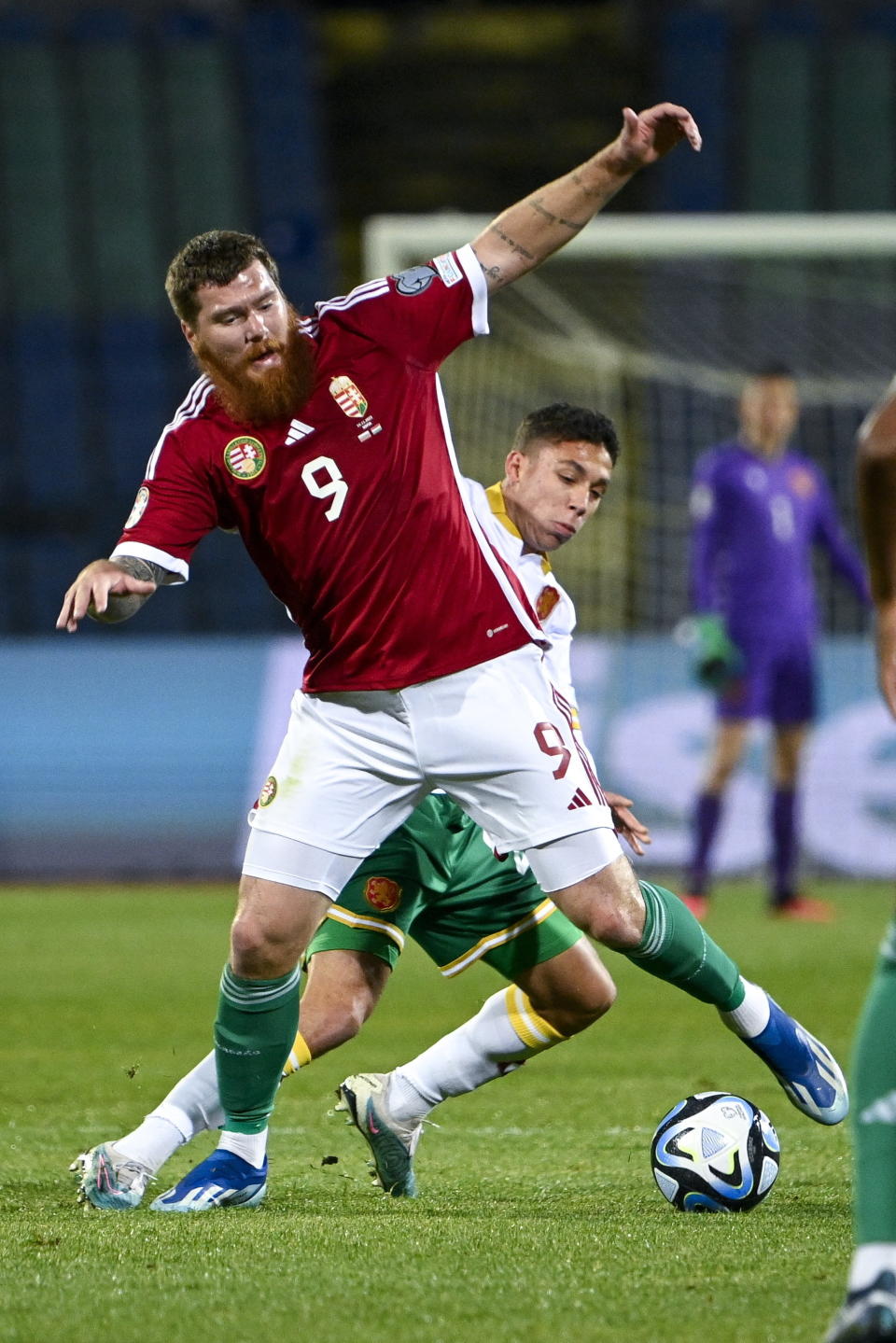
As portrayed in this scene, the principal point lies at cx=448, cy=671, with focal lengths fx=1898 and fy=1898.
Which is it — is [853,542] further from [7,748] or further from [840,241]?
[7,748]

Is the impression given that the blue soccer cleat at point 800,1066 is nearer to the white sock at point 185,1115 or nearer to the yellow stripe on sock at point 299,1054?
the yellow stripe on sock at point 299,1054

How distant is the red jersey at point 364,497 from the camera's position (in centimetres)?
381

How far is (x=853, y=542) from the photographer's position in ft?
42.5

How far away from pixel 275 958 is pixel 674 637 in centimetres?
704

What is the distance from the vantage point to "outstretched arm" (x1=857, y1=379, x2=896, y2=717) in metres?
2.63

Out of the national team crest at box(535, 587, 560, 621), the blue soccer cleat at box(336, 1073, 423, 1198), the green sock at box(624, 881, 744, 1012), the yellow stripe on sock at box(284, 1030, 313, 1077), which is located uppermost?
the national team crest at box(535, 587, 560, 621)

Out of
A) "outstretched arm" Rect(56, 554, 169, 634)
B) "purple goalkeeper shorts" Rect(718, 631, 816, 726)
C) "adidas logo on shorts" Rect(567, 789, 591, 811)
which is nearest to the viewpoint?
"outstretched arm" Rect(56, 554, 169, 634)

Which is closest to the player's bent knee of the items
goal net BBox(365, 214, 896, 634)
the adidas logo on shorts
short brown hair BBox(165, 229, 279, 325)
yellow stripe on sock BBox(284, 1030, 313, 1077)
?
the adidas logo on shorts

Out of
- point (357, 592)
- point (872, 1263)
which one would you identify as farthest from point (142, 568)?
point (872, 1263)

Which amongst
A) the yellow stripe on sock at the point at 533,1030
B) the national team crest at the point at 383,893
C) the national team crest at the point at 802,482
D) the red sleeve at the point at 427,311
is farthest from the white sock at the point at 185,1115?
the national team crest at the point at 802,482

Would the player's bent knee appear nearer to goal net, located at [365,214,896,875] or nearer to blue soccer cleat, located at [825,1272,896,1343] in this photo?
blue soccer cleat, located at [825,1272,896,1343]

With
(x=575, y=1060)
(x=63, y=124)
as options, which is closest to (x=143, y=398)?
(x=63, y=124)

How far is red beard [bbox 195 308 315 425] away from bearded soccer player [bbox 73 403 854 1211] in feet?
1.63

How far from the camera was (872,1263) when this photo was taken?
2512 millimetres
